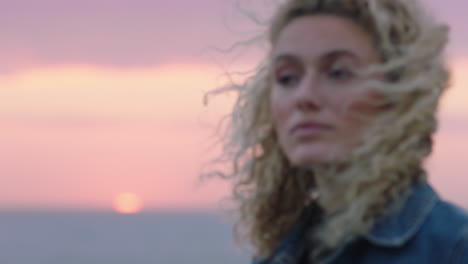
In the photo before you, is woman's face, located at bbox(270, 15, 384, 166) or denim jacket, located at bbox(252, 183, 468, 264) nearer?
denim jacket, located at bbox(252, 183, 468, 264)

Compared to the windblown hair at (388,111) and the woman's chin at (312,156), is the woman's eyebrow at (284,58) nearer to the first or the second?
the windblown hair at (388,111)

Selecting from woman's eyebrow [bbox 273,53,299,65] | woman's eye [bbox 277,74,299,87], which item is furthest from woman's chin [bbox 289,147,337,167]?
woman's eyebrow [bbox 273,53,299,65]

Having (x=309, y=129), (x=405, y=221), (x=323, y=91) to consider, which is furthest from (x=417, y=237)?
(x=323, y=91)

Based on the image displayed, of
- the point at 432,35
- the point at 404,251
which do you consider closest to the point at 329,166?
the point at 404,251

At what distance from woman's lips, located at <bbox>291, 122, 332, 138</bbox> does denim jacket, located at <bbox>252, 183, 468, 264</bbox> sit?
0.56 m

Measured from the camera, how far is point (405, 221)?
4785 mm

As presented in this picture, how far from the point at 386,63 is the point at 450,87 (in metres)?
0.44

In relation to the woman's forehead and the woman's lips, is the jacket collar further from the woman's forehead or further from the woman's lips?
the woman's forehead

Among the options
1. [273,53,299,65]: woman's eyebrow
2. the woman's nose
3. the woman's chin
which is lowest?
the woman's chin

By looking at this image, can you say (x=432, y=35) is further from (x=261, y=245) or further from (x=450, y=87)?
(x=261, y=245)

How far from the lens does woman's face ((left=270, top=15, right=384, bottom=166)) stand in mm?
4844

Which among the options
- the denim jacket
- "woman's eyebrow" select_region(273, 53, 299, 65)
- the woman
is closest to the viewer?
the denim jacket

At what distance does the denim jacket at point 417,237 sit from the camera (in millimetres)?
4645

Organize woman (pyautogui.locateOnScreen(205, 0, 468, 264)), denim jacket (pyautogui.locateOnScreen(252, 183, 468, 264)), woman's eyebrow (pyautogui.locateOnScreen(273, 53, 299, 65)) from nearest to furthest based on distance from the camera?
denim jacket (pyautogui.locateOnScreen(252, 183, 468, 264)), woman (pyautogui.locateOnScreen(205, 0, 468, 264)), woman's eyebrow (pyautogui.locateOnScreen(273, 53, 299, 65))
